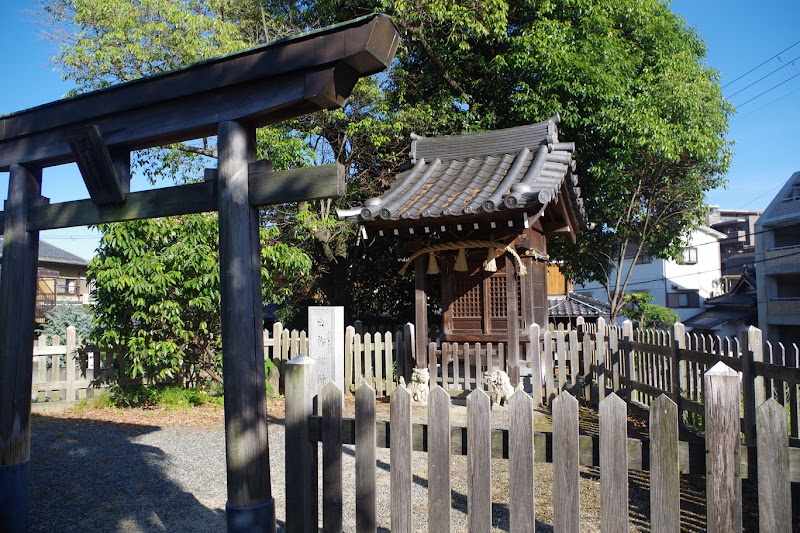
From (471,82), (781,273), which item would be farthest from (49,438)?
(781,273)

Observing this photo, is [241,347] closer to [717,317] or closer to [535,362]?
[535,362]

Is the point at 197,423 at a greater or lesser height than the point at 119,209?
lesser

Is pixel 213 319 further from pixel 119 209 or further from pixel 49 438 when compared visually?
pixel 119 209

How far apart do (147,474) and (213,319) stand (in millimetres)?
4321

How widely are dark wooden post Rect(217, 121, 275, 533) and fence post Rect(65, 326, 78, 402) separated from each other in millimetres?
7770

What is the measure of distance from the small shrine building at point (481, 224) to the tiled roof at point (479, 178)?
2 centimetres

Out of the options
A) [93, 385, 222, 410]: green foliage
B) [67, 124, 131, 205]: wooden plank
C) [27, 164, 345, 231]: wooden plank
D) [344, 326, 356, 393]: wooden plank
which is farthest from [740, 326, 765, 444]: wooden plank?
[93, 385, 222, 410]: green foliage

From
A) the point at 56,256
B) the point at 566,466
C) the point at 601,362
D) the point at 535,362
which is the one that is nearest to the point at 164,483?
the point at 566,466

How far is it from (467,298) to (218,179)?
22.7ft

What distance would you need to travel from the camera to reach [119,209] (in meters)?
3.98

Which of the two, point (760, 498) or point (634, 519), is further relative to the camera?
point (634, 519)

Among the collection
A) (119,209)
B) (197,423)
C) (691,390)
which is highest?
(119,209)

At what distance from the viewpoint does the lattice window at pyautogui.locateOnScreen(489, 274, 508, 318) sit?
31.8 ft

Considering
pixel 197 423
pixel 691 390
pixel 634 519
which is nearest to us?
pixel 634 519
